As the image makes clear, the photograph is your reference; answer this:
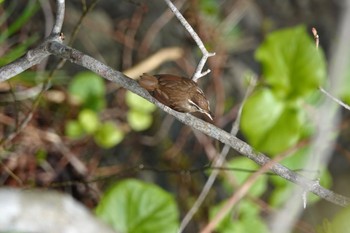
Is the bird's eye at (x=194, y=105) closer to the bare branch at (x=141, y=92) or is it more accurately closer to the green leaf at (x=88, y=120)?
the bare branch at (x=141, y=92)

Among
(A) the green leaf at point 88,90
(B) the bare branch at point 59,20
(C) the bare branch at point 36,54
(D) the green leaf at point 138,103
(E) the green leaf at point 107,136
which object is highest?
(B) the bare branch at point 59,20

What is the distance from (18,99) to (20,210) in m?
0.93

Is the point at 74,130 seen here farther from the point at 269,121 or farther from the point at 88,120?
the point at 269,121

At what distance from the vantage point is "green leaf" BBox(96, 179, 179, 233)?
58.5 inches

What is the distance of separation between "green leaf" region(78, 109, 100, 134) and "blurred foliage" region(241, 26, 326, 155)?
0.43m

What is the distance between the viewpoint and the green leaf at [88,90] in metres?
1.77

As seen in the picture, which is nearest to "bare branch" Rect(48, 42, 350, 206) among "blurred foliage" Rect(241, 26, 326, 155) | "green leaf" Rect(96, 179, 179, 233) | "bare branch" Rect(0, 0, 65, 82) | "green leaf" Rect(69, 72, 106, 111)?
"bare branch" Rect(0, 0, 65, 82)

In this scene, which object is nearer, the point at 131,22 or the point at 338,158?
the point at 131,22

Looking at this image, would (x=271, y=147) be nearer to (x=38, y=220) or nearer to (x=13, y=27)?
(x=13, y=27)

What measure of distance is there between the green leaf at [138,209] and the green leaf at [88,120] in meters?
0.31

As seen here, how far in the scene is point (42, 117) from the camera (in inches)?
69.5

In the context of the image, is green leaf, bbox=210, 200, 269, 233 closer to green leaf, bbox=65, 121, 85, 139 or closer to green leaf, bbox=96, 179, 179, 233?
green leaf, bbox=96, 179, 179, 233

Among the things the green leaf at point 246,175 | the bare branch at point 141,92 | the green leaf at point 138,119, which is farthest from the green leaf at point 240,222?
the bare branch at point 141,92

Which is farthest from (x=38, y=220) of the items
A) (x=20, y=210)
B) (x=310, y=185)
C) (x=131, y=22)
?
(x=131, y=22)
